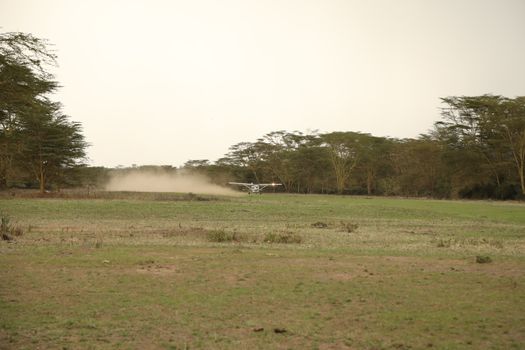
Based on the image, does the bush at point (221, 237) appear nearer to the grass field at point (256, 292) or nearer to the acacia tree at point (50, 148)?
the grass field at point (256, 292)

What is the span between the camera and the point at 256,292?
1044 centimetres

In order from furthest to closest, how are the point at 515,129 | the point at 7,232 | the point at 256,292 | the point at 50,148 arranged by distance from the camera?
the point at 515,129 < the point at 50,148 < the point at 7,232 < the point at 256,292

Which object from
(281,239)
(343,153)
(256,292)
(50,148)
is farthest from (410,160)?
(256,292)

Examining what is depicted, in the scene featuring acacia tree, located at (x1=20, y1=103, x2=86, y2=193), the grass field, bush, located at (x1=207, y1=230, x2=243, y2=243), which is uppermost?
acacia tree, located at (x1=20, y1=103, x2=86, y2=193)

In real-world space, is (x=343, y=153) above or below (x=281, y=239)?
above

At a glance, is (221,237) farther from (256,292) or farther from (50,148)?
(50,148)

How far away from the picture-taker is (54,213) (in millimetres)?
30656

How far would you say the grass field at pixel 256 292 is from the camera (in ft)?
25.3

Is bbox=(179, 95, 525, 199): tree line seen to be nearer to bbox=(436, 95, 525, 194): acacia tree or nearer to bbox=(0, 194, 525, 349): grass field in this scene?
bbox=(436, 95, 525, 194): acacia tree

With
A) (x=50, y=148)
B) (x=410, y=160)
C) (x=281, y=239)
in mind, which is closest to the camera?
(x=281, y=239)

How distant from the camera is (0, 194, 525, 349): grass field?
7699 millimetres

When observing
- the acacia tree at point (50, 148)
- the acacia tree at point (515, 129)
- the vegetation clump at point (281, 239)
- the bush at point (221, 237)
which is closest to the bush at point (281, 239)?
the vegetation clump at point (281, 239)

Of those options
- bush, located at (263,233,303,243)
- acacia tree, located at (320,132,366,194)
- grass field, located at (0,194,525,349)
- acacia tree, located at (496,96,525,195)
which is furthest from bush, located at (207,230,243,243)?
acacia tree, located at (320,132,366,194)

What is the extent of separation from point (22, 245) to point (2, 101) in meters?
4.74
